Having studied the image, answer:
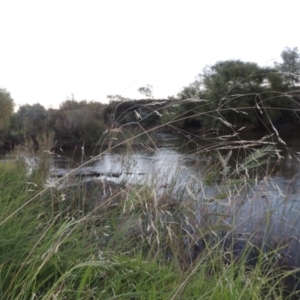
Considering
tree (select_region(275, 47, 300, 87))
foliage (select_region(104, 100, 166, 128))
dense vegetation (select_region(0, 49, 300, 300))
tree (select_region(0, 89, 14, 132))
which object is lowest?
dense vegetation (select_region(0, 49, 300, 300))

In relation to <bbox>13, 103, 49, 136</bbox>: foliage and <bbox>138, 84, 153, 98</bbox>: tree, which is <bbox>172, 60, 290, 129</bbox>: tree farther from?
<bbox>13, 103, 49, 136</bbox>: foliage

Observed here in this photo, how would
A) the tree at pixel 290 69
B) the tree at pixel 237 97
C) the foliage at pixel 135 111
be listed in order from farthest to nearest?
1. the tree at pixel 290 69
2. the foliage at pixel 135 111
3. the tree at pixel 237 97

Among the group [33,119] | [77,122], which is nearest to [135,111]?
[77,122]

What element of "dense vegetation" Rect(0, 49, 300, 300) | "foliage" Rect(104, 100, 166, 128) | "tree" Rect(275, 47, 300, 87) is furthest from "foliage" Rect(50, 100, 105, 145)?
"tree" Rect(275, 47, 300, 87)

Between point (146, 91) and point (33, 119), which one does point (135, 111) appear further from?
point (33, 119)

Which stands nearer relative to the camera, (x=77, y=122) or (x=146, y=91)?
(x=146, y=91)

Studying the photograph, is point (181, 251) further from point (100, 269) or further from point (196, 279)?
point (100, 269)

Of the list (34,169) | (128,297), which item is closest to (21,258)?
(128,297)

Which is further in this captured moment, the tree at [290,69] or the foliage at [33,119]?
the foliage at [33,119]

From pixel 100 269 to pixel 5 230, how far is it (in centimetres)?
59

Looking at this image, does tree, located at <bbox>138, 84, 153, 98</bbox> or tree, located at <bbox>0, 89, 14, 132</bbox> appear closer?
tree, located at <bbox>138, 84, 153, 98</bbox>

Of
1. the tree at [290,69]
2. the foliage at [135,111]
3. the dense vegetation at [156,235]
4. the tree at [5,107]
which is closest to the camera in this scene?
the dense vegetation at [156,235]

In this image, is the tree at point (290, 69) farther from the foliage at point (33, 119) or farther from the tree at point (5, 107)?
the tree at point (5, 107)

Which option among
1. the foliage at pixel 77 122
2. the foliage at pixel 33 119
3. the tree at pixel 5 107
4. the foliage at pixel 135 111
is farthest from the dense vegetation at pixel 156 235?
the tree at pixel 5 107
